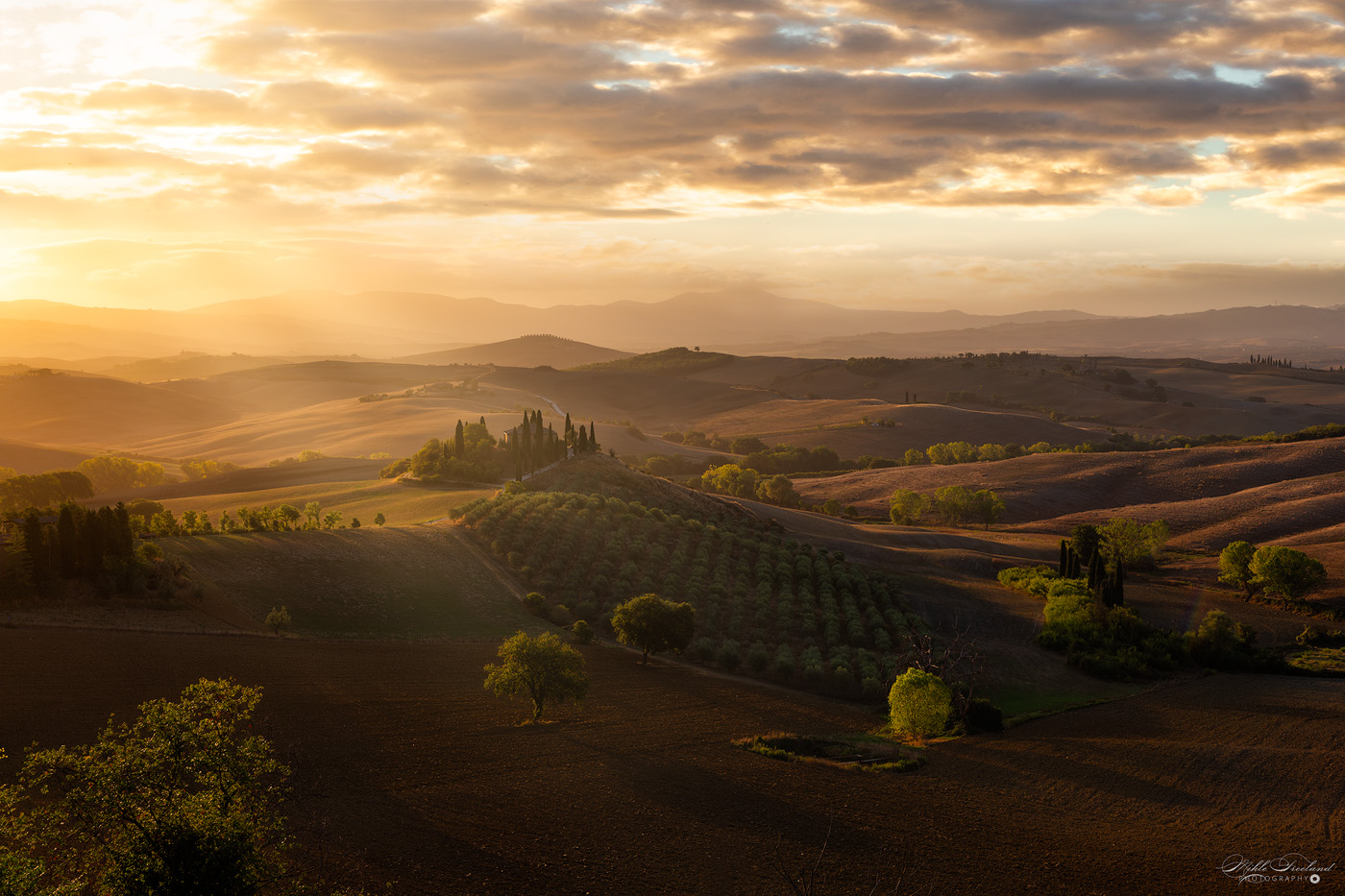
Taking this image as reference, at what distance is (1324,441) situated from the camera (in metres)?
95.3

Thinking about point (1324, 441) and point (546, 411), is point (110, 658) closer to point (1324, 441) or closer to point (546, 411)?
point (1324, 441)

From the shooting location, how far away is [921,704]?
3095 cm

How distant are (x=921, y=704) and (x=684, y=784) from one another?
10.5m

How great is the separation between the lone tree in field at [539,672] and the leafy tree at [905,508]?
205ft

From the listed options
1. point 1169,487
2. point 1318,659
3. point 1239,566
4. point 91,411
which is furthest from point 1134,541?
point 91,411

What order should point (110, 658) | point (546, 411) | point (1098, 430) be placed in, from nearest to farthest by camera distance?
point (110, 658)
point (1098, 430)
point (546, 411)

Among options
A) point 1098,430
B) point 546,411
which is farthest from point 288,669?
point 1098,430

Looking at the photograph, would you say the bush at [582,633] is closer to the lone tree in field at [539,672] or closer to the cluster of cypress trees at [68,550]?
the lone tree in field at [539,672]

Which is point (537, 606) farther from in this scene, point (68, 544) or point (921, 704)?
point (921, 704)

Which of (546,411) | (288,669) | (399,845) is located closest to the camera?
(399,845)

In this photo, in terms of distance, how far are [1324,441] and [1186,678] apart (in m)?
72.5

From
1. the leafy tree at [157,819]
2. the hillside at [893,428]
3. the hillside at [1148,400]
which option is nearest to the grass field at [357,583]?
the leafy tree at [157,819]

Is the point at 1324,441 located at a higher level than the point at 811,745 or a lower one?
higher

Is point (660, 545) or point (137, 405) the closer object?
point (660, 545)
